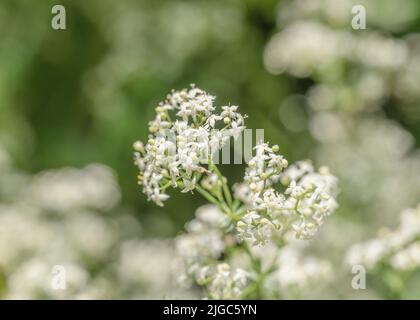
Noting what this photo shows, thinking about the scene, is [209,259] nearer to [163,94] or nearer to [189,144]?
[189,144]

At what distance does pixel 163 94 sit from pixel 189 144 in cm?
315

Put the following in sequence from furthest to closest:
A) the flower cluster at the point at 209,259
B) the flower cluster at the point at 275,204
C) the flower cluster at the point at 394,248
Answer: the flower cluster at the point at 394,248
the flower cluster at the point at 209,259
the flower cluster at the point at 275,204

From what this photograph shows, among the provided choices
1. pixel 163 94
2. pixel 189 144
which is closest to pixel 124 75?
pixel 163 94

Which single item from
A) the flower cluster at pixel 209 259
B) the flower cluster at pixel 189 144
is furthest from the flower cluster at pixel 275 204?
the flower cluster at pixel 209 259

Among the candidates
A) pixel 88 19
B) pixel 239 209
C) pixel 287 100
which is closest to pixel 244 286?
pixel 239 209

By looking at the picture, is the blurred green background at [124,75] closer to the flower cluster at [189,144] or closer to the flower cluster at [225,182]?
the flower cluster at [225,182]

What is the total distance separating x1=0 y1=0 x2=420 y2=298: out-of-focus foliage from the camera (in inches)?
153

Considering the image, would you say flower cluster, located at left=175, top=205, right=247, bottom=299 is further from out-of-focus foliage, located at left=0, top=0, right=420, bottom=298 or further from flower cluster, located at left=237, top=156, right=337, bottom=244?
out-of-focus foliage, located at left=0, top=0, right=420, bottom=298

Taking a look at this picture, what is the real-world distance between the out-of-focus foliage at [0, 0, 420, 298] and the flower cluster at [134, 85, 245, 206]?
1186mm

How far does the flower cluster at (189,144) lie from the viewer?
1.90 m

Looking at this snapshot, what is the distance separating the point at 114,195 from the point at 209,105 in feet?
7.38

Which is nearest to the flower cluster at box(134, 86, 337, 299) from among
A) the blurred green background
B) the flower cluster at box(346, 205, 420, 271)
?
the flower cluster at box(346, 205, 420, 271)

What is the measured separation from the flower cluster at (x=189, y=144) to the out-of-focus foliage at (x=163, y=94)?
1.19m
